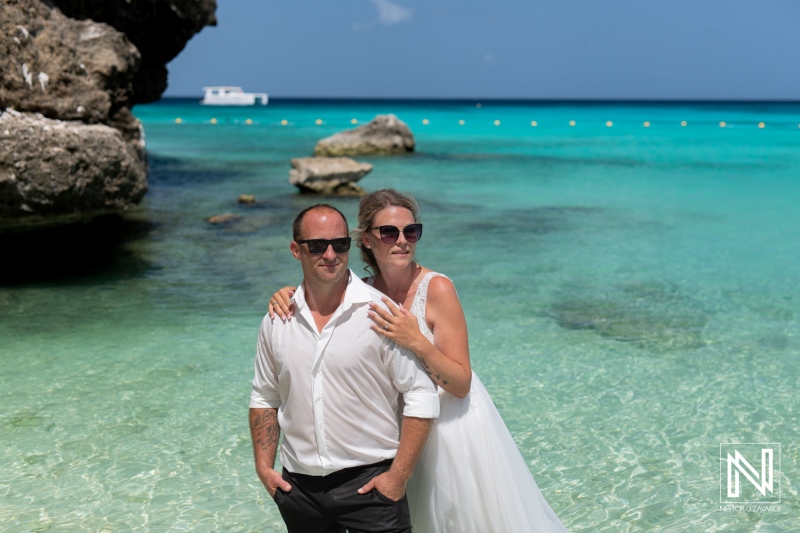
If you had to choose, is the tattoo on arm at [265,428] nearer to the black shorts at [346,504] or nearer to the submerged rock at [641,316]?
the black shorts at [346,504]

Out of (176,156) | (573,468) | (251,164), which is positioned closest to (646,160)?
(251,164)

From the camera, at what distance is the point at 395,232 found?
10.4 feet

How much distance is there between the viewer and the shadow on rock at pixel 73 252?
10.6 meters

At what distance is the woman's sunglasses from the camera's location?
125 inches

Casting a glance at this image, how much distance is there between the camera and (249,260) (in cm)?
1146

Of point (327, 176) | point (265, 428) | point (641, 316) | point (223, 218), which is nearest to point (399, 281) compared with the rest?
point (265, 428)

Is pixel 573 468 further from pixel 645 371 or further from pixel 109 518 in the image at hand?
pixel 109 518

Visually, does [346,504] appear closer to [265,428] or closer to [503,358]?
[265,428]

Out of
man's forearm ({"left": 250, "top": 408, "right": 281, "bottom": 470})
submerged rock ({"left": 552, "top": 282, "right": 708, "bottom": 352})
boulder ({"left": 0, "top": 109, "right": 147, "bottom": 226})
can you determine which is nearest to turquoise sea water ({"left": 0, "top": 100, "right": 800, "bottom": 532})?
submerged rock ({"left": 552, "top": 282, "right": 708, "bottom": 352})

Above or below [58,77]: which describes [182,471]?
below

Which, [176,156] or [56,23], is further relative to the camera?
[176,156]

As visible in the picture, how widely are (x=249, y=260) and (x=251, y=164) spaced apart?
47.5 ft

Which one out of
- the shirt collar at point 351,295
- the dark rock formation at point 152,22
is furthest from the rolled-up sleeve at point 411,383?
the dark rock formation at point 152,22

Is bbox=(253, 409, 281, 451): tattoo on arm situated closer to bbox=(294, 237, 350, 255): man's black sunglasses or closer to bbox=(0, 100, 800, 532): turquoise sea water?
bbox=(294, 237, 350, 255): man's black sunglasses
